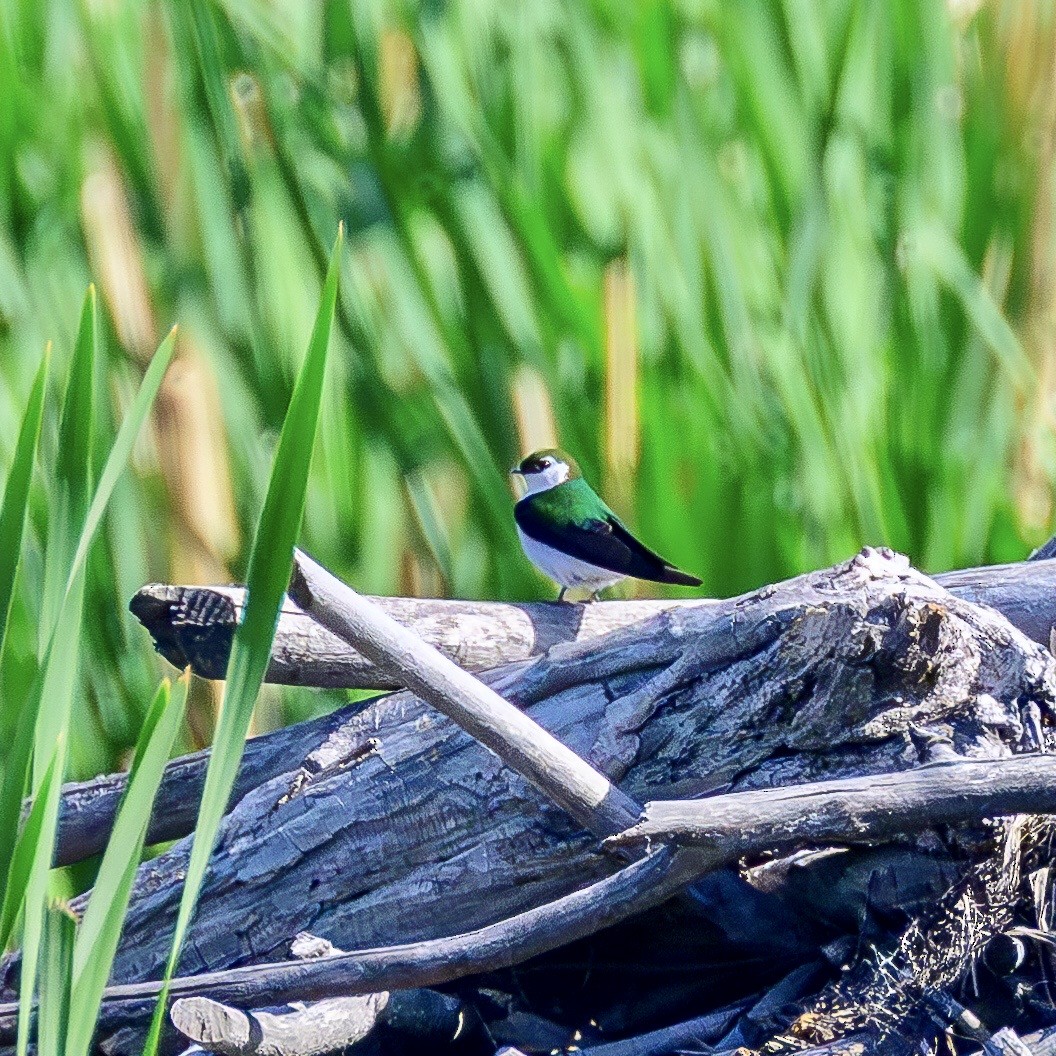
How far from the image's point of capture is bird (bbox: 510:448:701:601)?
2062 millimetres

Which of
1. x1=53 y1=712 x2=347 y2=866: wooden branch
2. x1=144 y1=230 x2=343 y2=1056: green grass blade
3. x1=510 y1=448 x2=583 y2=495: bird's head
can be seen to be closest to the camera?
x1=144 y1=230 x2=343 y2=1056: green grass blade

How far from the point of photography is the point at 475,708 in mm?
1294

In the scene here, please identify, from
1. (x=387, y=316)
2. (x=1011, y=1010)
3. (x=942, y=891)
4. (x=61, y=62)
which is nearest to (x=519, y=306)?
(x=387, y=316)

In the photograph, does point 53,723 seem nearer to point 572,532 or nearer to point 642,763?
point 642,763

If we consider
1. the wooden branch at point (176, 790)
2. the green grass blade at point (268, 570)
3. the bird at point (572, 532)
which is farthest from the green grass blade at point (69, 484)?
the bird at point (572, 532)

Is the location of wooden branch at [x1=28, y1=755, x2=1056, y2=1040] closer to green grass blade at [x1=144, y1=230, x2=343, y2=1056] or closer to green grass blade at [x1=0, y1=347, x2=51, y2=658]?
green grass blade at [x1=144, y1=230, x2=343, y2=1056]

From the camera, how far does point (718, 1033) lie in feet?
4.80

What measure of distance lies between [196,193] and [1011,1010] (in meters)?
1.60

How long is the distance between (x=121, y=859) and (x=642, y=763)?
2.51 feet

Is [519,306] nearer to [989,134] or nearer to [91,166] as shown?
[91,166]

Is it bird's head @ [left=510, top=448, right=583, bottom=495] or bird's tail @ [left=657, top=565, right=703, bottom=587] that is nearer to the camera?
bird's tail @ [left=657, top=565, right=703, bottom=587]

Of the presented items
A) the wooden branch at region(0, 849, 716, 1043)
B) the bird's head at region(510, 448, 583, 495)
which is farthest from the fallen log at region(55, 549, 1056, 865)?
the wooden branch at region(0, 849, 716, 1043)

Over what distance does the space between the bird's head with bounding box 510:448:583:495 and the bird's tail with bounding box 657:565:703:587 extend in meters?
0.24

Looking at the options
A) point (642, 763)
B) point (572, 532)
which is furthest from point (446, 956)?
point (572, 532)
